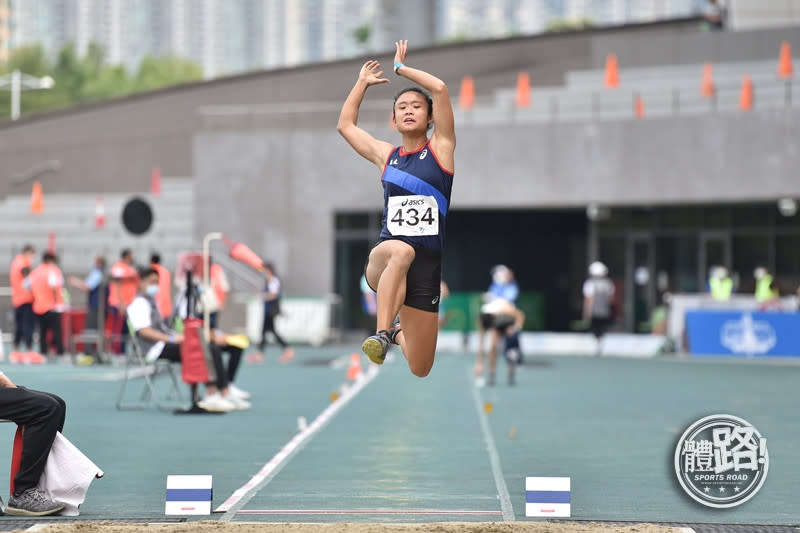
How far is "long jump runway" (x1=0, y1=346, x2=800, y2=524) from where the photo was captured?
8797mm

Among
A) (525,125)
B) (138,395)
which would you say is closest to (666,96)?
→ (525,125)

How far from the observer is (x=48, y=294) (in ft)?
76.5

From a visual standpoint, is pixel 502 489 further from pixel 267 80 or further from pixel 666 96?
pixel 267 80

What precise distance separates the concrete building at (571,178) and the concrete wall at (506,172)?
39mm

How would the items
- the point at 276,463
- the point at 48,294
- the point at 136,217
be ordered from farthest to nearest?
the point at 48,294 < the point at 136,217 < the point at 276,463

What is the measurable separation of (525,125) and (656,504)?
27675 millimetres

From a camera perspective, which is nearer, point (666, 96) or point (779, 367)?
point (779, 367)

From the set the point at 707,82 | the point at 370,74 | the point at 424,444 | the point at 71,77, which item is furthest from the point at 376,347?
the point at 71,77

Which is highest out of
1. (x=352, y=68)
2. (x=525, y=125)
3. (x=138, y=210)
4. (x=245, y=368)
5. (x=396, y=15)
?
(x=396, y=15)

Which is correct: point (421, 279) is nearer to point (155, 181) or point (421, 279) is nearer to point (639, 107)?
point (639, 107)

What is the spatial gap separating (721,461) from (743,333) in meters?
20.6

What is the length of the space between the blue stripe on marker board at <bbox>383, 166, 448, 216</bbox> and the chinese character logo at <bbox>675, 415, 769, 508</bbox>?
6.59ft

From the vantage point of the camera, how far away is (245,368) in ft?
79.3

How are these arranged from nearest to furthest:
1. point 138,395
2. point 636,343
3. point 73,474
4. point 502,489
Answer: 1. point 73,474
2. point 502,489
3. point 138,395
4. point 636,343
